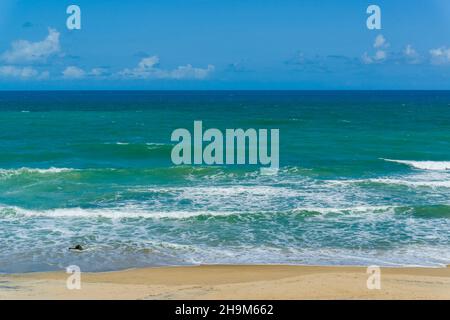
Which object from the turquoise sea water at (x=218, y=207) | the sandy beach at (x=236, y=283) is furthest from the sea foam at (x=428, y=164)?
the sandy beach at (x=236, y=283)

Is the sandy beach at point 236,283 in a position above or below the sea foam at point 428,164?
below

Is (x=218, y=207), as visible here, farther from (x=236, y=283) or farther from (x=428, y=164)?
(x=428, y=164)

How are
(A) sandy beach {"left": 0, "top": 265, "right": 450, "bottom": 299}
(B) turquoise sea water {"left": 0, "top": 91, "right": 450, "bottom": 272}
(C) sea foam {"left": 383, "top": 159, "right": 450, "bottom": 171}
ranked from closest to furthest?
(A) sandy beach {"left": 0, "top": 265, "right": 450, "bottom": 299} < (B) turquoise sea water {"left": 0, "top": 91, "right": 450, "bottom": 272} < (C) sea foam {"left": 383, "top": 159, "right": 450, "bottom": 171}

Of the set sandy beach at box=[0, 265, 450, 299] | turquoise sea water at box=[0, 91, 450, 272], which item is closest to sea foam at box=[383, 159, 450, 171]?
turquoise sea water at box=[0, 91, 450, 272]

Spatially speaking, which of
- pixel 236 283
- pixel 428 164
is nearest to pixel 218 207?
pixel 236 283

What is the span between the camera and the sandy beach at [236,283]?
1167cm

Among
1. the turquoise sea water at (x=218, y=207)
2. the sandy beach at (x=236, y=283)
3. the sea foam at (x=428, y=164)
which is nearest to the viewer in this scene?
the sandy beach at (x=236, y=283)

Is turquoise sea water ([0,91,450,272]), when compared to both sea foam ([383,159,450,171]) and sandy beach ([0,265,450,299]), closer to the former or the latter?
sea foam ([383,159,450,171])

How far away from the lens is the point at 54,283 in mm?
12930

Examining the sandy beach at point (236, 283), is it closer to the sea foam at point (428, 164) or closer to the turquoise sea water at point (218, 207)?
the turquoise sea water at point (218, 207)

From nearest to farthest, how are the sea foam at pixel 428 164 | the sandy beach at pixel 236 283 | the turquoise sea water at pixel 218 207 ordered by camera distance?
the sandy beach at pixel 236 283
the turquoise sea water at pixel 218 207
the sea foam at pixel 428 164

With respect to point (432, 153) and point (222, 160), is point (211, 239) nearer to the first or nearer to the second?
point (222, 160)

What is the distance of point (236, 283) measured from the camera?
13.1 meters

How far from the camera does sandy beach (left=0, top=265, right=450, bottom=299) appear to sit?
11.7 meters
